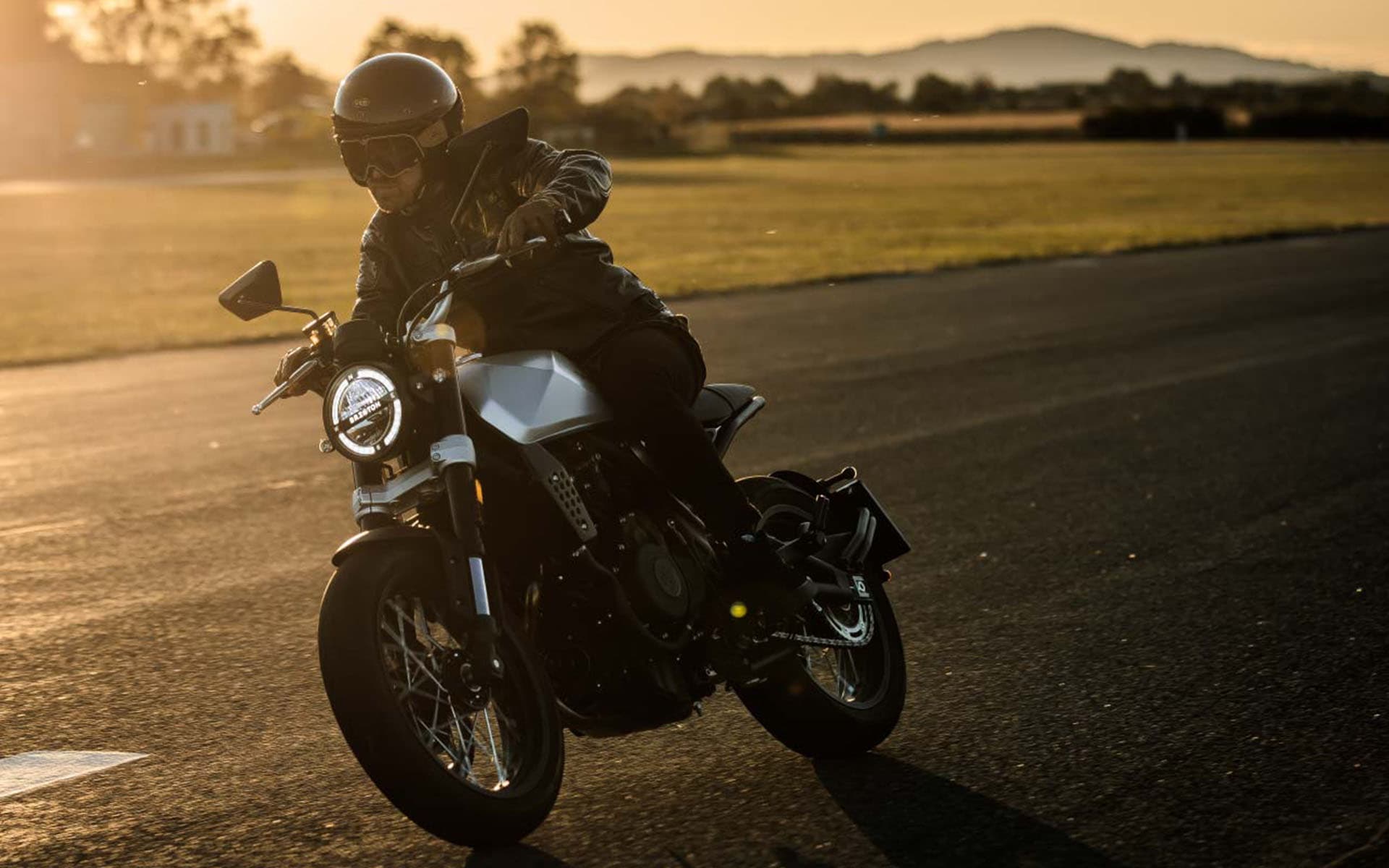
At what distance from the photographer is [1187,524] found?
332 inches

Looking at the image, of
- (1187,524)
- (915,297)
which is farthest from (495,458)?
(915,297)

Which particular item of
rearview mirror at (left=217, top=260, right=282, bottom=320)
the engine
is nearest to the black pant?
the engine

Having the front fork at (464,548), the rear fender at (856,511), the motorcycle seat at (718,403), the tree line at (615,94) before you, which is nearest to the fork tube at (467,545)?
the front fork at (464,548)

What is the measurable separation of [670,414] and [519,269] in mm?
522

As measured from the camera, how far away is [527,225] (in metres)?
4.27

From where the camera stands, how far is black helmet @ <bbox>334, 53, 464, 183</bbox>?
4.48 m

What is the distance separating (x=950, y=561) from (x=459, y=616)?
389 cm

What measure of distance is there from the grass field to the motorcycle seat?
1238 cm

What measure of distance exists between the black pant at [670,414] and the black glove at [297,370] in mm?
709

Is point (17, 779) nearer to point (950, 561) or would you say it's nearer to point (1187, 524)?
point (950, 561)

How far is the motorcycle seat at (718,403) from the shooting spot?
5.02m

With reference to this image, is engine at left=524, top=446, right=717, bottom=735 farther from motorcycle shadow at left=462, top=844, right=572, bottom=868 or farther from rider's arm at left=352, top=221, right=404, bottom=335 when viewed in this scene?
rider's arm at left=352, top=221, right=404, bottom=335

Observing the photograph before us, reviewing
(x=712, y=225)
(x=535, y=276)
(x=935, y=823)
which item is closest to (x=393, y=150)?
(x=535, y=276)

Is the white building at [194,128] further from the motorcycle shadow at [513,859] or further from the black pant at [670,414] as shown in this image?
the motorcycle shadow at [513,859]
